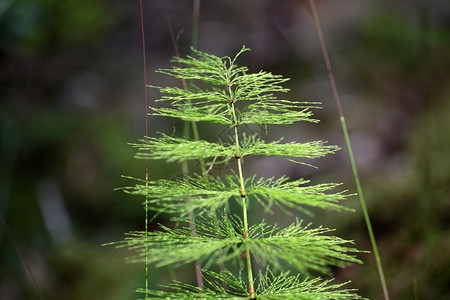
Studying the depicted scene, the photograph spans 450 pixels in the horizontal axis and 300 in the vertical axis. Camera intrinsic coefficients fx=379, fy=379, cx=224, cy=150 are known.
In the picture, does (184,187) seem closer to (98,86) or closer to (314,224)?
(314,224)

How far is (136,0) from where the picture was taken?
3449 millimetres

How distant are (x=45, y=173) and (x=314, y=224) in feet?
6.59

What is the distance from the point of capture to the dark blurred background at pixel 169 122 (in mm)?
1650

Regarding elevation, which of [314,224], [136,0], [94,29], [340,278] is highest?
[136,0]

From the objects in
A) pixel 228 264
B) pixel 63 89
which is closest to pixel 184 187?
pixel 228 264

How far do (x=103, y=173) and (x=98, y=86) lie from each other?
96cm

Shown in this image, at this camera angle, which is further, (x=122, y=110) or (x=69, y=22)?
(x=122, y=110)

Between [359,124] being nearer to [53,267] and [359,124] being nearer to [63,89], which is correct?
[53,267]

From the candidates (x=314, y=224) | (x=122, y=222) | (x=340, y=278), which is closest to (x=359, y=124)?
(x=314, y=224)

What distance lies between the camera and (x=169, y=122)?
3094 millimetres

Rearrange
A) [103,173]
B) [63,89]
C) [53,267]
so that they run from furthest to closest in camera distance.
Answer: [63,89] → [103,173] → [53,267]

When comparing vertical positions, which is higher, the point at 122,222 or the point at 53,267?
the point at 122,222

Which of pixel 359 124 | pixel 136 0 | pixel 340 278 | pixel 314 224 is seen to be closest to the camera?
pixel 340 278

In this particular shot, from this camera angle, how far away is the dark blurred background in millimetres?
1650
